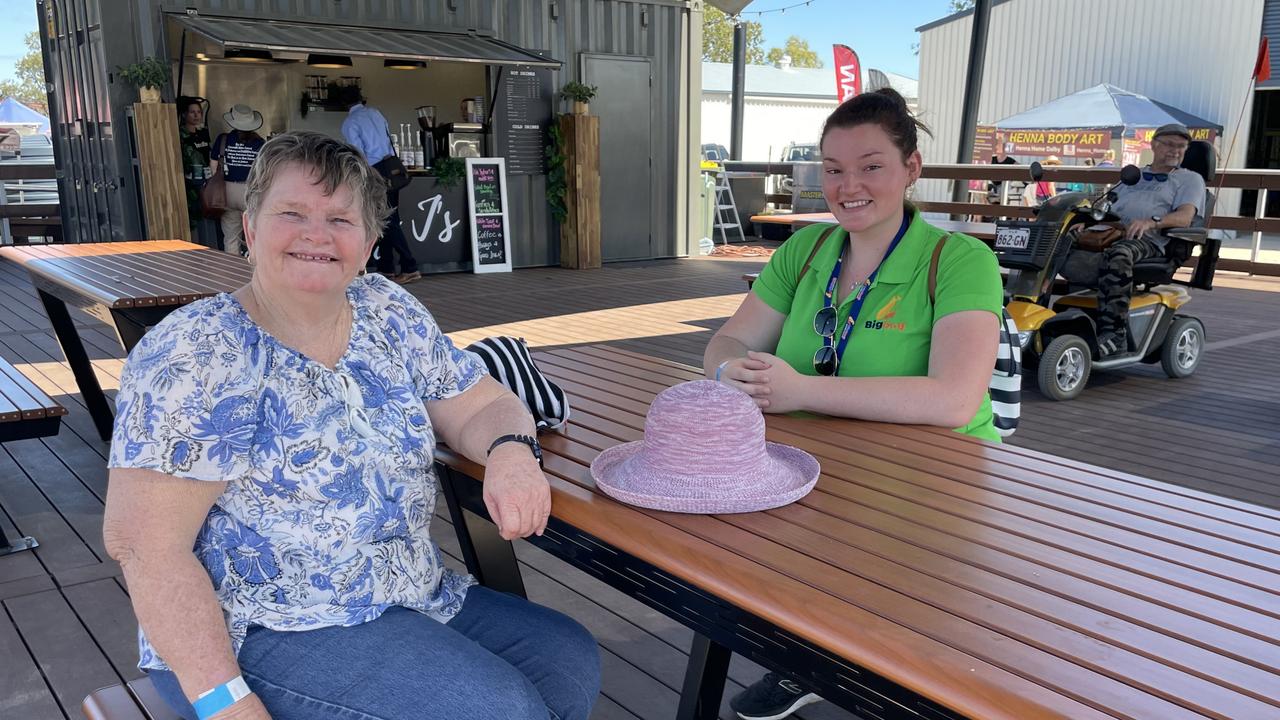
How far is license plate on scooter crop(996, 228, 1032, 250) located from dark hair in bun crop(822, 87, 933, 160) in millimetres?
3372

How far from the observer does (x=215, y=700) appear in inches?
52.6

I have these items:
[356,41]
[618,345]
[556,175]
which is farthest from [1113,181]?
[356,41]

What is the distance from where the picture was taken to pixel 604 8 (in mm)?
10367

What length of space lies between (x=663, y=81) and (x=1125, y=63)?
11115 mm

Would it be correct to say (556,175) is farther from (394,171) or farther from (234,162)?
(234,162)

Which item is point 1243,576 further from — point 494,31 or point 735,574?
point 494,31

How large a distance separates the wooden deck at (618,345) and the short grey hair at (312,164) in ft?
4.21

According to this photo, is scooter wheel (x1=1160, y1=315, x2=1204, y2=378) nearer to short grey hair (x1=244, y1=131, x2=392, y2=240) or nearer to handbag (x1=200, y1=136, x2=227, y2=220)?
short grey hair (x1=244, y1=131, x2=392, y2=240)

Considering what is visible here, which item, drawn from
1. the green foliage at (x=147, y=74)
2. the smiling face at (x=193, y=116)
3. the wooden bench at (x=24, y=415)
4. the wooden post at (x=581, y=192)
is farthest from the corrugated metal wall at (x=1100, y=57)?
the wooden bench at (x=24, y=415)

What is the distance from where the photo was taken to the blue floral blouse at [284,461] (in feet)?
4.51

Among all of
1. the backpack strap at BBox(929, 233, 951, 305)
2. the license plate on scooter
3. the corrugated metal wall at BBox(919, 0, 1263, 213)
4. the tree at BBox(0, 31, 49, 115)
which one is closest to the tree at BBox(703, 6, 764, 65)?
the corrugated metal wall at BBox(919, 0, 1263, 213)

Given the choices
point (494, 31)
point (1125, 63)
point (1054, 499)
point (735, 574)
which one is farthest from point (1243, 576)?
point (1125, 63)

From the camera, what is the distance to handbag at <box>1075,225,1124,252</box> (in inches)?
213

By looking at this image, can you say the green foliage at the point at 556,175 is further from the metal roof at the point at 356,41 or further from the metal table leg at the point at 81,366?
the metal table leg at the point at 81,366
